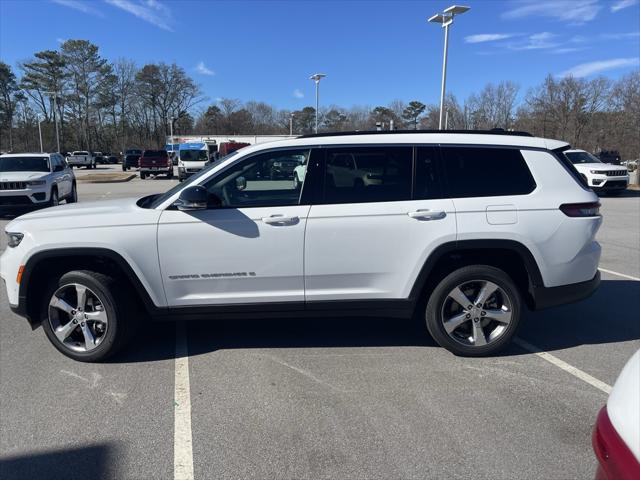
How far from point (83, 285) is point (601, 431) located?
3.71 meters

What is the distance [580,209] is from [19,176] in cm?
1305

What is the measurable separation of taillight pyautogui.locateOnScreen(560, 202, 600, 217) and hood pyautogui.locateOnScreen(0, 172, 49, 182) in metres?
12.7

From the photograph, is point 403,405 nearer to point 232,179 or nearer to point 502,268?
point 502,268

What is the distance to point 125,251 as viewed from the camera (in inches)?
152

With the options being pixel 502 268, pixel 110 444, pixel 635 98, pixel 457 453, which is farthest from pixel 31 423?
pixel 635 98

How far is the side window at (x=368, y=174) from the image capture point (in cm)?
399

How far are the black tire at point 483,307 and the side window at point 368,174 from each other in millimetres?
823

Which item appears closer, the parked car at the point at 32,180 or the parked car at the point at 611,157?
the parked car at the point at 32,180

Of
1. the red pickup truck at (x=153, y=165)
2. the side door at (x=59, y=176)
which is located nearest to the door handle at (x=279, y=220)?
the side door at (x=59, y=176)

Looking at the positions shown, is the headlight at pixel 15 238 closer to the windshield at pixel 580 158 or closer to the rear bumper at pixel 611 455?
the rear bumper at pixel 611 455

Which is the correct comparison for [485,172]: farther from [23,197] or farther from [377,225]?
[23,197]

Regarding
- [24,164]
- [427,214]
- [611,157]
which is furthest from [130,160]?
[427,214]

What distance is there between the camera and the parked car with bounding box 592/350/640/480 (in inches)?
58.6

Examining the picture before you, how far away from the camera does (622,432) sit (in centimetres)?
156
